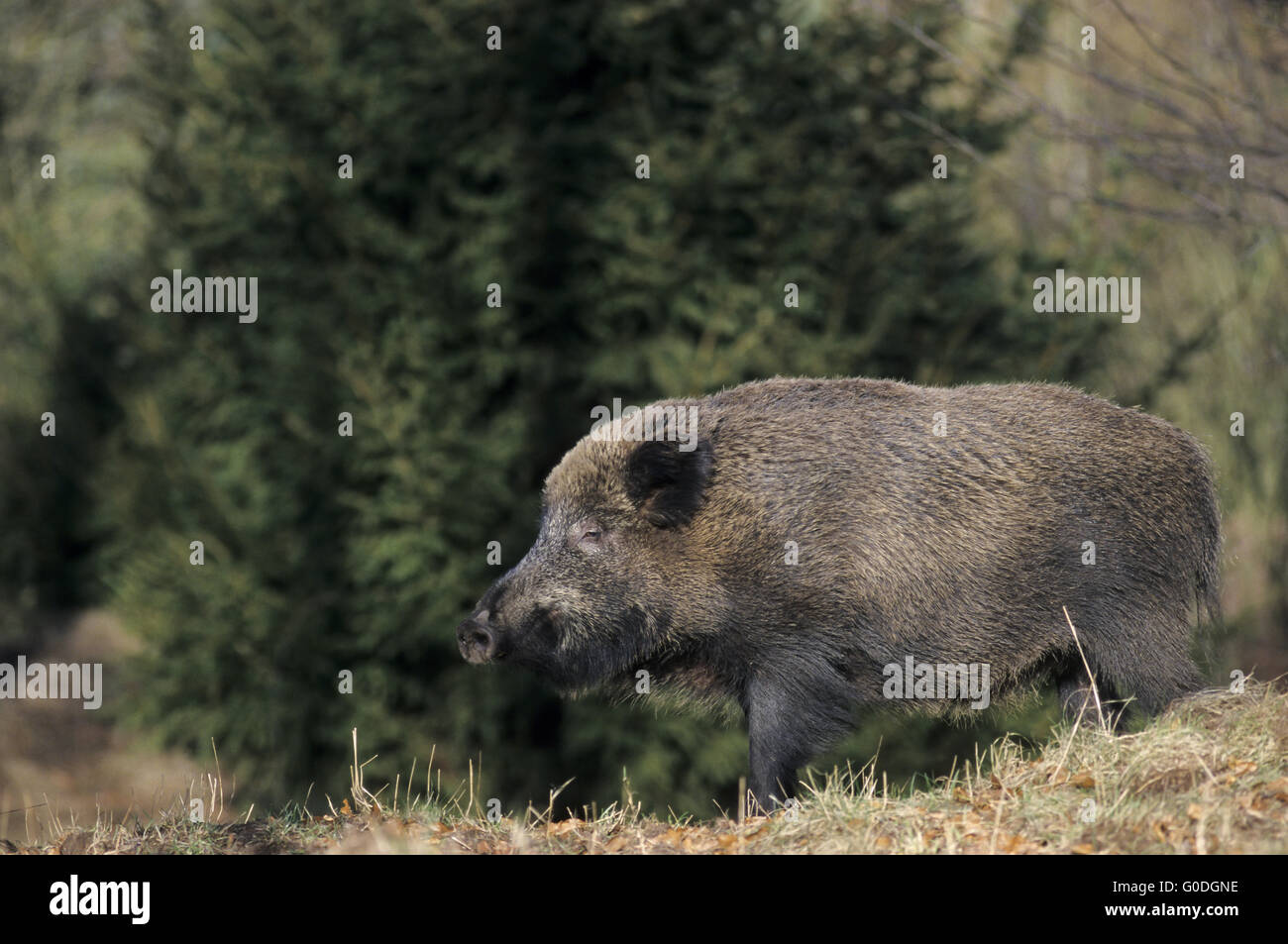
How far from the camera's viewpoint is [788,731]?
19.2 feet

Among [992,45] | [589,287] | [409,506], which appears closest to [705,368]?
[589,287]

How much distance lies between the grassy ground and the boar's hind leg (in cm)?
20

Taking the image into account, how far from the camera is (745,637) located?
598 centimetres

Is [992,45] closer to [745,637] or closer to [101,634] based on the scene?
[745,637]

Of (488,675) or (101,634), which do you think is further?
(101,634)

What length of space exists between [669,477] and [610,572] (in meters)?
0.48

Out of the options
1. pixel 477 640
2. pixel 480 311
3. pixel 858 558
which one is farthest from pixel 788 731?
pixel 480 311

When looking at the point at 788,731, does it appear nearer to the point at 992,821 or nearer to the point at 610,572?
the point at 610,572

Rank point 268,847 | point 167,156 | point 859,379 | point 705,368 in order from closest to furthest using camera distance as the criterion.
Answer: point 268,847, point 859,379, point 705,368, point 167,156

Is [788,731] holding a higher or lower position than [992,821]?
higher

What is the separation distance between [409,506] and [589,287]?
2.16m

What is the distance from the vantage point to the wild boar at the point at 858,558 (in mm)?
5883

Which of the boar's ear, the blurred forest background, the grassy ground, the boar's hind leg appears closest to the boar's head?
the boar's ear

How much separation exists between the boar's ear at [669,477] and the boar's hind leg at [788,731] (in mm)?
830
